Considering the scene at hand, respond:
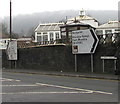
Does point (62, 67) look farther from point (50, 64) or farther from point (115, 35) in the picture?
point (115, 35)

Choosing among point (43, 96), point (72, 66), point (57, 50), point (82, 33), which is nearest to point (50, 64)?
point (57, 50)

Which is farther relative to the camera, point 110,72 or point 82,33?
point 82,33

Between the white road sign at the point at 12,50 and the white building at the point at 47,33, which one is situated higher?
the white building at the point at 47,33

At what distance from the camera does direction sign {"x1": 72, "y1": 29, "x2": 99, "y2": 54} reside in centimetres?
1773

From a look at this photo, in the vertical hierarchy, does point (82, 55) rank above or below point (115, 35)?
below

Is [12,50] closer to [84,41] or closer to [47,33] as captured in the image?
[84,41]

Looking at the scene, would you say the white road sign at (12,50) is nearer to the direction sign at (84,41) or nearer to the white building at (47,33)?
the direction sign at (84,41)

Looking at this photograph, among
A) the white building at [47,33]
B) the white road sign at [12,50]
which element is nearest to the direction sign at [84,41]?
the white road sign at [12,50]

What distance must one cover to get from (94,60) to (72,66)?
2.45 metres

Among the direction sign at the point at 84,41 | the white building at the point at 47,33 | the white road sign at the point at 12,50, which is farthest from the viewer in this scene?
the white building at the point at 47,33

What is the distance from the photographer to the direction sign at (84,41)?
17.7 meters

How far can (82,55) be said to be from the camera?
61.4 feet

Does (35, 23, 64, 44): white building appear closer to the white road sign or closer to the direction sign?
the white road sign

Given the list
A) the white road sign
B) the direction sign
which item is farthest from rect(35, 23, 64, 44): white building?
the direction sign
